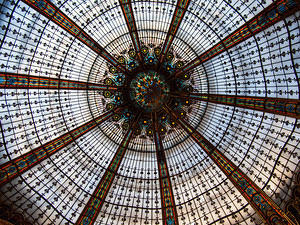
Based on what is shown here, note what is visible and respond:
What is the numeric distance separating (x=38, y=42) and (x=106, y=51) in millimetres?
5190

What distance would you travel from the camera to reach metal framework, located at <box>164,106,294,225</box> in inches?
512

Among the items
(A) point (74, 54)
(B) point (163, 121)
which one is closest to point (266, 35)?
(B) point (163, 121)

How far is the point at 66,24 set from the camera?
15.3 m

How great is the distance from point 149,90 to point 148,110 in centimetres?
290

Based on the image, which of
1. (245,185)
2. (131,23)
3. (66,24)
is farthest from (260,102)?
(66,24)

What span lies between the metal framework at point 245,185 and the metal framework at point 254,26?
5955 mm

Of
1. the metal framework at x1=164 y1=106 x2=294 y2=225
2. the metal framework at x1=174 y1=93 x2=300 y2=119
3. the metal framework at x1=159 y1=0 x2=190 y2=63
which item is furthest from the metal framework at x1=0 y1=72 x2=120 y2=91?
the metal framework at x1=174 y1=93 x2=300 y2=119

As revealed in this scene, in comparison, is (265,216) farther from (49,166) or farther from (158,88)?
(49,166)

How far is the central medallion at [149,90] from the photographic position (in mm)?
17781

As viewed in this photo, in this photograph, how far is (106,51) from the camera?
58.3 ft

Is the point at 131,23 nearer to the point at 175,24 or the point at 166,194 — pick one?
the point at 175,24

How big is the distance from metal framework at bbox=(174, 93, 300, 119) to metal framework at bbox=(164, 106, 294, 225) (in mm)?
3018

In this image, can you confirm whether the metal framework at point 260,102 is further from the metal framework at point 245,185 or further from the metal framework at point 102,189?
the metal framework at point 102,189

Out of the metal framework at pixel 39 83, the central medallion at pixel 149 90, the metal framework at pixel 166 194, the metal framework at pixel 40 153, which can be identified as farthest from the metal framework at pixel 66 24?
the metal framework at pixel 166 194
